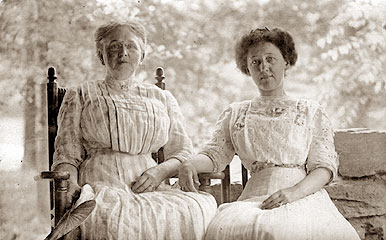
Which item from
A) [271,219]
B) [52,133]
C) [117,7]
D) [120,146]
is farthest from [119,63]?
[117,7]

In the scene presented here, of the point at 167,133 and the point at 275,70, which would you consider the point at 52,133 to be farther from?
the point at 275,70

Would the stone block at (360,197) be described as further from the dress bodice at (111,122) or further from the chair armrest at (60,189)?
the chair armrest at (60,189)

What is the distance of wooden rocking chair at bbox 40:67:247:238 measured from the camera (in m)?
1.94

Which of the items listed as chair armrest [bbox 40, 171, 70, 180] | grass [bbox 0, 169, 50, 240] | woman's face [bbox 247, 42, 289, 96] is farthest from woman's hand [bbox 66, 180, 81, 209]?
grass [bbox 0, 169, 50, 240]

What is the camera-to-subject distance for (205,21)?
10.6 feet

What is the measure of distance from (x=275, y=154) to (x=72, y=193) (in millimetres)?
773

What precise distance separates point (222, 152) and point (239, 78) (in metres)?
1.08

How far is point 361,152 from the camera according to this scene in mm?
2691

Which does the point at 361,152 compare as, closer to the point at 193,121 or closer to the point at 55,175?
the point at 193,121

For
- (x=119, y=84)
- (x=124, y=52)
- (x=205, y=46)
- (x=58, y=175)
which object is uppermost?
(x=205, y=46)

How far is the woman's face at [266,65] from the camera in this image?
2150 millimetres

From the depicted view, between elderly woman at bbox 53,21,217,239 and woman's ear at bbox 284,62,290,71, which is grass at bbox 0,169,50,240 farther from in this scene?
woman's ear at bbox 284,62,290,71

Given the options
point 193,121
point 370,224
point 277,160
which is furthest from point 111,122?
point 370,224

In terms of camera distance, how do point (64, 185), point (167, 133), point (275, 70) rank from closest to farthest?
point (64, 185) → point (275, 70) → point (167, 133)
